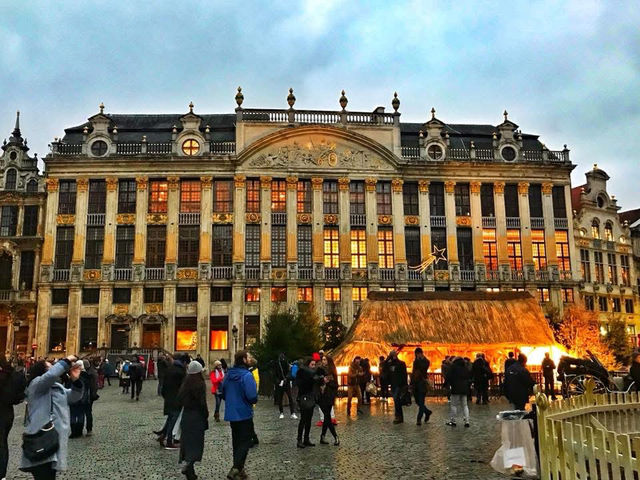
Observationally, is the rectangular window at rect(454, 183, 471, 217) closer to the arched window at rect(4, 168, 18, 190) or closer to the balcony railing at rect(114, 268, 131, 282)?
the balcony railing at rect(114, 268, 131, 282)

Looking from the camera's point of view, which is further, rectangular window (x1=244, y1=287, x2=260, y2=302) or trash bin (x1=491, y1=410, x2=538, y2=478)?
rectangular window (x1=244, y1=287, x2=260, y2=302)

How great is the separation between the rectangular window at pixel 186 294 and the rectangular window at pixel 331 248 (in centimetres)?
1035

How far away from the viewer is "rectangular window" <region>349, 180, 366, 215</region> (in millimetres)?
49312

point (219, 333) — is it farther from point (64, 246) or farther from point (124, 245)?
point (64, 246)

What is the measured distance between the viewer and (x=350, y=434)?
14.9 meters

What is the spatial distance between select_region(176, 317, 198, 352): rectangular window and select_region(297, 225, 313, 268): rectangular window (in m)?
9.33

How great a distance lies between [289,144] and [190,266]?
12.5 meters

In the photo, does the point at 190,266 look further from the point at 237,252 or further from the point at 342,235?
the point at 342,235

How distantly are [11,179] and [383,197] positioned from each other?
102 feet

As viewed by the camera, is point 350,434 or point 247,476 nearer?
point 247,476

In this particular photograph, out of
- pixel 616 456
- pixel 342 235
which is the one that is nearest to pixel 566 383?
pixel 616 456

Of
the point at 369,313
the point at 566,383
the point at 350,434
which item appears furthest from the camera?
the point at 369,313

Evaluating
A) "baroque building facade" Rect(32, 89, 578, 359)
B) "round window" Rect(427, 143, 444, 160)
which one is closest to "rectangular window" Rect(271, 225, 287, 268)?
"baroque building facade" Rect(32, 89, 578, 359)

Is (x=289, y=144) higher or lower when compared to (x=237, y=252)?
higher
